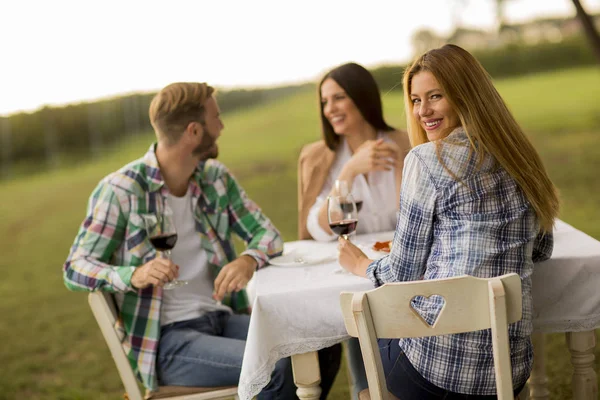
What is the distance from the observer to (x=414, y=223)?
1.79 meters

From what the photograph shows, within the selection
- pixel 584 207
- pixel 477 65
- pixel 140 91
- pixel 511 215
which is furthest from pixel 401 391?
pixel 140 91

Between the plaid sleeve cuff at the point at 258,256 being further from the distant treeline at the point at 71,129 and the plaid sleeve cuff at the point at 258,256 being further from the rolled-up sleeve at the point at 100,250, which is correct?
the distant treeline at the point at 71,129

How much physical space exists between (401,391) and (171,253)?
1.01m

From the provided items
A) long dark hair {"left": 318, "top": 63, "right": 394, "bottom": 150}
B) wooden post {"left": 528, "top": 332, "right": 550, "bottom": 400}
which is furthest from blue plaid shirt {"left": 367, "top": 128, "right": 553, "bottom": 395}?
long dark hair {"left": 318, "top": 63, "right": 394, "bottom": 150}

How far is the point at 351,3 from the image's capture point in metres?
11.3

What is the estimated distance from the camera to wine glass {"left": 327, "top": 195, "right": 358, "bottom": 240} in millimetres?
2186

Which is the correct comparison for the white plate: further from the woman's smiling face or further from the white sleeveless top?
the woman's smiling face

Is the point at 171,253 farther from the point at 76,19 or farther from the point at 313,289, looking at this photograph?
the point at 76,19

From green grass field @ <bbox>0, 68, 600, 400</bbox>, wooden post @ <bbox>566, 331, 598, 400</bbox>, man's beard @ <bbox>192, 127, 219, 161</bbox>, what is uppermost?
man's beard @ <bbox>192, 127, 219, 161</bbox>

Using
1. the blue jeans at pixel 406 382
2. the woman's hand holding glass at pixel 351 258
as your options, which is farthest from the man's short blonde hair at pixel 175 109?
the blue jeans at pixel 406 382

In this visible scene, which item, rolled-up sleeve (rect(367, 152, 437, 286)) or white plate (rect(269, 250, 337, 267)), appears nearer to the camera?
rolled-up sleeve (rect(367, 152, 437, 286))

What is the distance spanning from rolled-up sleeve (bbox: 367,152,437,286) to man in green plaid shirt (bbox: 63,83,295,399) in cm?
59

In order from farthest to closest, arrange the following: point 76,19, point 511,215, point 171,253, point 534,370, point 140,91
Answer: point 140,91, point 76,19, point 534,370, point 171,253, point 511,215

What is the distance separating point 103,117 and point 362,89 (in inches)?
376
